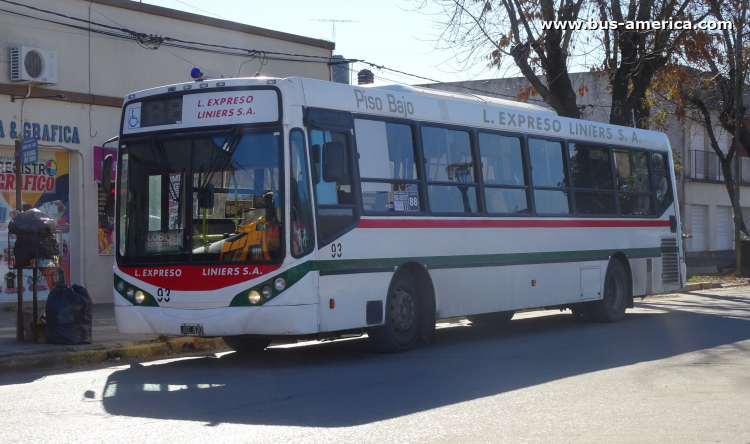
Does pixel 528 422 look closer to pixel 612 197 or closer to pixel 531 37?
pixel 612 197

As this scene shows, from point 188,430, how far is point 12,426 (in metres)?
1.34

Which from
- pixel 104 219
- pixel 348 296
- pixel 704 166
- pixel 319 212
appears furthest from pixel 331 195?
pixel 704 166

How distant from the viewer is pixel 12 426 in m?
6.65

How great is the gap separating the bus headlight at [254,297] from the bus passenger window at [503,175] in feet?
13.2

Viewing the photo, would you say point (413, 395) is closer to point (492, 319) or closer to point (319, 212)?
point (319, 212)

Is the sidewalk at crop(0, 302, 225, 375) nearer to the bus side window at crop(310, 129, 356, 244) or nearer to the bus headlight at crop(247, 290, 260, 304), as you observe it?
the bus headlight at crop(247, 290, 260, 304)

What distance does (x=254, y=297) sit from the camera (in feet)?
30.5

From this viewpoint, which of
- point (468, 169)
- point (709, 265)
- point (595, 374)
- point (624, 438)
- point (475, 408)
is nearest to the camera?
point (624, 438)

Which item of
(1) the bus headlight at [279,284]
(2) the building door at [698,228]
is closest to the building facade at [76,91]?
(1) the bus headlight at [279,284]

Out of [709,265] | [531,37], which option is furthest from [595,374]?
[709,265]

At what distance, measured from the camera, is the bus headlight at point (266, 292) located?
9.26 m

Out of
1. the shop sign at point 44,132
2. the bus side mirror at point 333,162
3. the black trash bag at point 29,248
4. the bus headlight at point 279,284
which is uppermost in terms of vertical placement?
the shop sign at point 44,132

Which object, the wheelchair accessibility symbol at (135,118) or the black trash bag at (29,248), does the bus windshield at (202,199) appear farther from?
the black trash bag at (29,248)

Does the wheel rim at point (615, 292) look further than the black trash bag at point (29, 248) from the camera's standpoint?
Yes
